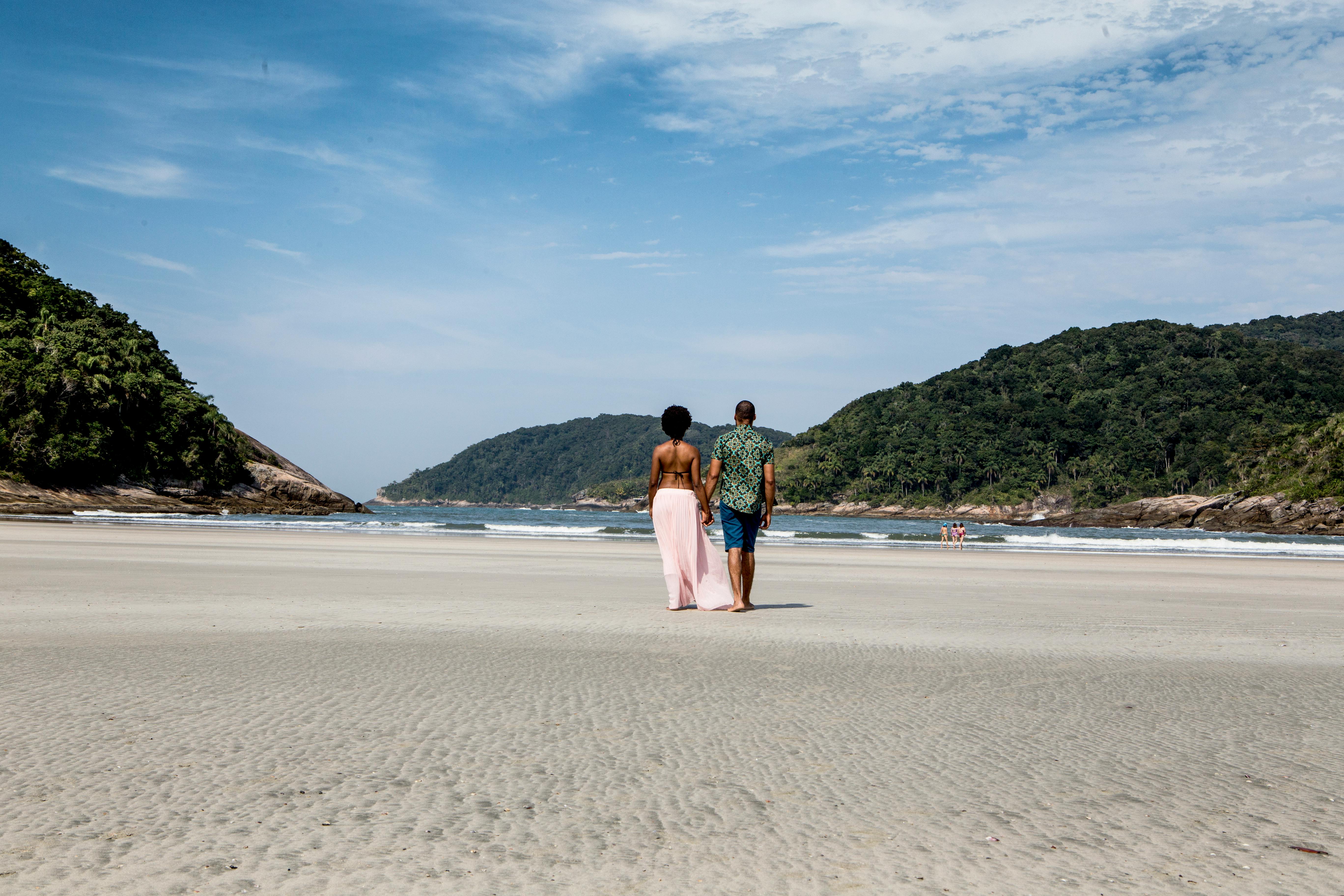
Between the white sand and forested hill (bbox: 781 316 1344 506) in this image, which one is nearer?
the white sand

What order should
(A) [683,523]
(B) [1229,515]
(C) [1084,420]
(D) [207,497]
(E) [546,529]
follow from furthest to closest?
(C) [1084,420] → (B) [1229,515] → (D) [207,497] → (E) [546,529] → (A) [683,523]

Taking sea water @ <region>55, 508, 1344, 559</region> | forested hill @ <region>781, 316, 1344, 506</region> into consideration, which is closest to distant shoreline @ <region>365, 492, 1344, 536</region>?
forested hill @ <region>781, 316, 1344, 506</region>

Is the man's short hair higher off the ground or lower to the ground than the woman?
higher

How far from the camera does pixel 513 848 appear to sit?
242cm

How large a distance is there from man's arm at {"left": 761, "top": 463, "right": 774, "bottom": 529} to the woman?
553mm

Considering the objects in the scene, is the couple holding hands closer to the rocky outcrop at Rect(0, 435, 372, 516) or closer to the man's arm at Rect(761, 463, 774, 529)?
the man's arm at Rect(761, 463, 774, 529)

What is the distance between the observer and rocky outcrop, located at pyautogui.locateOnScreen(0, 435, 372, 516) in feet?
162

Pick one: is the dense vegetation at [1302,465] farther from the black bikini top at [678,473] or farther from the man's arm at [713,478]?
the black bikini top at [678,473]

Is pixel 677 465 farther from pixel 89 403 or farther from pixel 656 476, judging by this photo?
pixel 89 403

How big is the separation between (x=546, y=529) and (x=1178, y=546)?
2759 cm

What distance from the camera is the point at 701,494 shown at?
877 cm

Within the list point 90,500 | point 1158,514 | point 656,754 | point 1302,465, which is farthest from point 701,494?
point 1302,465

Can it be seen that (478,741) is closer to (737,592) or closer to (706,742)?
(706,742)

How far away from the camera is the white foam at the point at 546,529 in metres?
38.0
